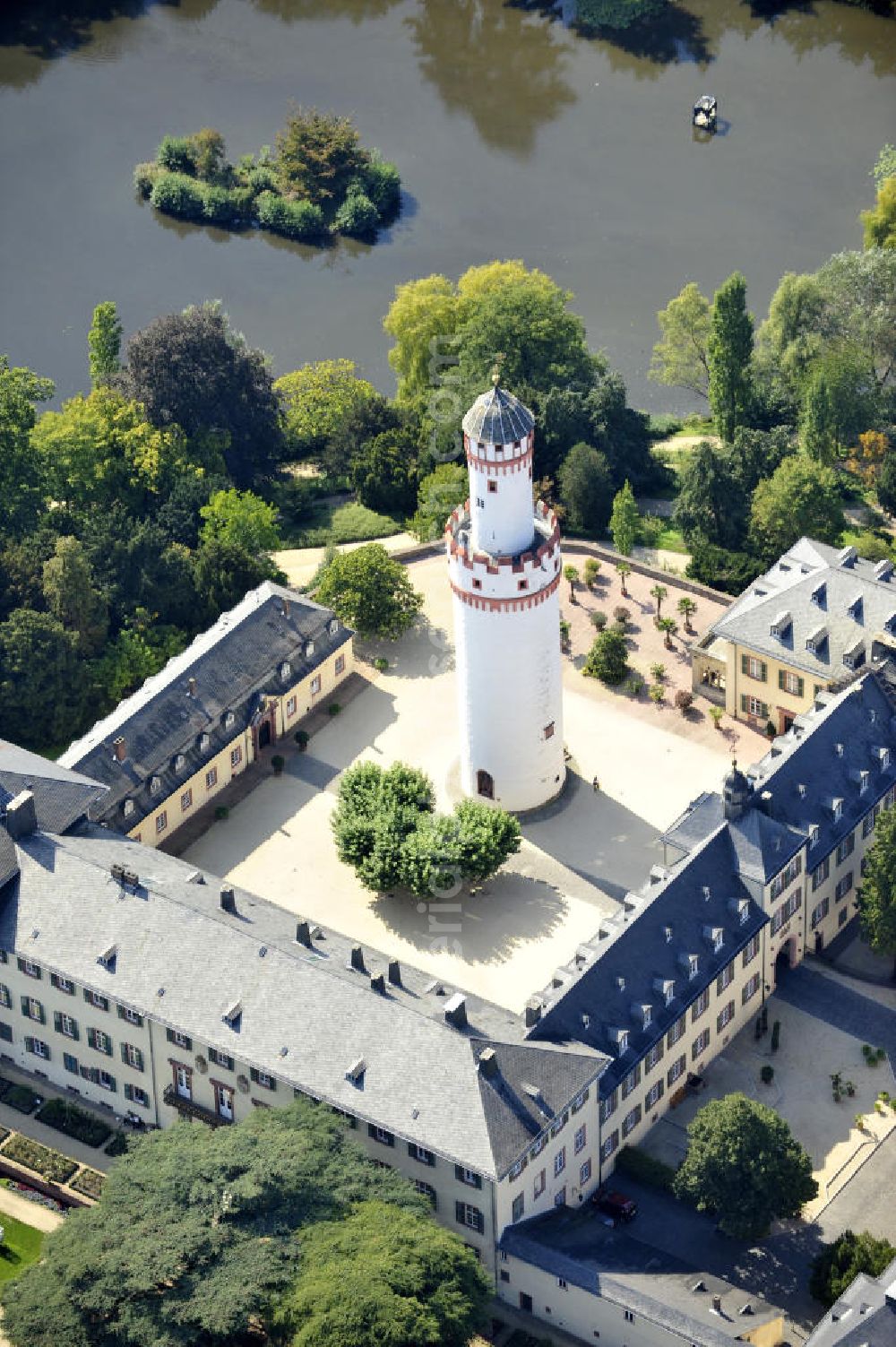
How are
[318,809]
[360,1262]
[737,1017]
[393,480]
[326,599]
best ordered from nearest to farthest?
[360,1262], [737,1017], [318,809], [326,599], [393,480]

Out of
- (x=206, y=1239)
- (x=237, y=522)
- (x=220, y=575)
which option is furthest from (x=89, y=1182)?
(x=237, y=522)

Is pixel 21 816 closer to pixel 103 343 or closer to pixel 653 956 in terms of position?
pixel 653 956

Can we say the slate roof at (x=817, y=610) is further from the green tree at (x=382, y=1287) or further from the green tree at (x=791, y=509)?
the green tree at (x=382, y=1287)

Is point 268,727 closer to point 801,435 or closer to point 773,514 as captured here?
point 773,514

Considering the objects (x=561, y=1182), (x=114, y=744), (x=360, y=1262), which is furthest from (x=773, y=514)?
(x=360, y=1262)

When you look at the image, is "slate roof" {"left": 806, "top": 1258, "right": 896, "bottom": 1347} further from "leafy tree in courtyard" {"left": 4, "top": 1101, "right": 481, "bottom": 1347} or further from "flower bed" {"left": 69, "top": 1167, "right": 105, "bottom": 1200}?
"flower bed" {"left": 69, "top": 1167, "right": 105, "bottom": 1200}

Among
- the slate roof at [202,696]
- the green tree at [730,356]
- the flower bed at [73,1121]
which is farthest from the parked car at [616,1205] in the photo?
the green tree at [730,356]
